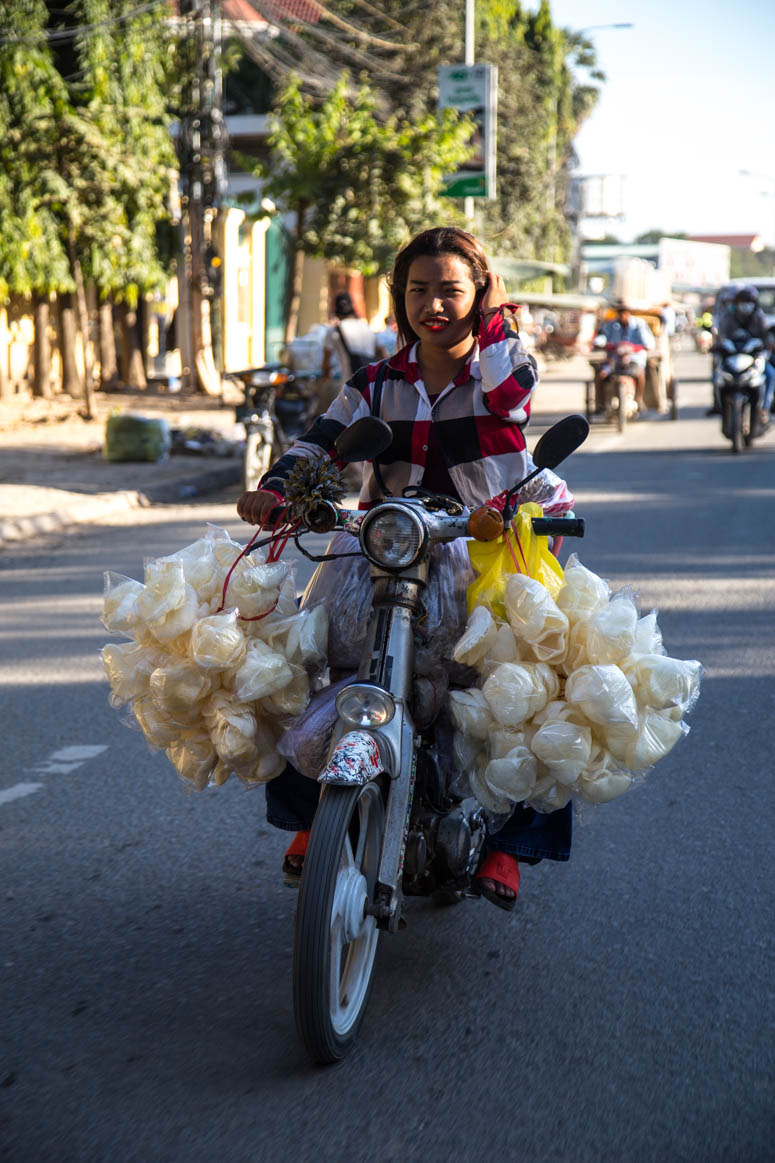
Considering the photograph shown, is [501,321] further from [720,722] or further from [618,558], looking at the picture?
[618,558]

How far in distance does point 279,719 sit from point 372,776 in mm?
543

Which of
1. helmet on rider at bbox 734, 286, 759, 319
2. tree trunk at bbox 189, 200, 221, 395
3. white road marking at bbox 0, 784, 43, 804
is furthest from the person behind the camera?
tree trunk at bbox 189, 200, 221, 395

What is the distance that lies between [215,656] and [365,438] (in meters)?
0.61

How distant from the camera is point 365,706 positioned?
9.99 ft

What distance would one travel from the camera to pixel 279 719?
3.38 metres

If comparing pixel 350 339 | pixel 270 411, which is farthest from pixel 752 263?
pixel 350 339

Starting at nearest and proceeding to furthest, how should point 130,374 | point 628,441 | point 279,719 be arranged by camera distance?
point 279,719, point 628,441, point 130,374

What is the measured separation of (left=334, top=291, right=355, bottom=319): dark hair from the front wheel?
33.7 feet

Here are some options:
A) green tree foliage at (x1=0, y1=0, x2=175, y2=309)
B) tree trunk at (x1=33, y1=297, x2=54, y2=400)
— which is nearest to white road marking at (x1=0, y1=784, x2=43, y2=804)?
green tree foliage at (x1=0, y1=0, x2=175, y2=309)

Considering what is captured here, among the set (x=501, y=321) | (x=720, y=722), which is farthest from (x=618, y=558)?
(x=501, y=321)

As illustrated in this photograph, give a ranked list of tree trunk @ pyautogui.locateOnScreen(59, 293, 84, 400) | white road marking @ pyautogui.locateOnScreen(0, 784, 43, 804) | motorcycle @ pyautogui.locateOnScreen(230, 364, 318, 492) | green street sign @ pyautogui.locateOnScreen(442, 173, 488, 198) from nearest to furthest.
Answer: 1. white road marking @ pyautogui.locateOnScreen(0, 784, 43, 804)
2. motorcycle @ pyautogui.locateOnScreen(230, 364, 318, 492)
3. tree trunk @ pyautogui.locateOnScreen(59, 293, 84, 400)
4. green street sign @ pyautogui.locateOnScreen(442, 173, 488, 198)

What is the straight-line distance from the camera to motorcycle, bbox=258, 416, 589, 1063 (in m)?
2.83

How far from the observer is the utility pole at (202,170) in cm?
2027

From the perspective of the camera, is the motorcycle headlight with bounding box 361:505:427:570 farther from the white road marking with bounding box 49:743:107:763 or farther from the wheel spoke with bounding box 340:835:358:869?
the white road marking with bounding box 49:743:107:763
